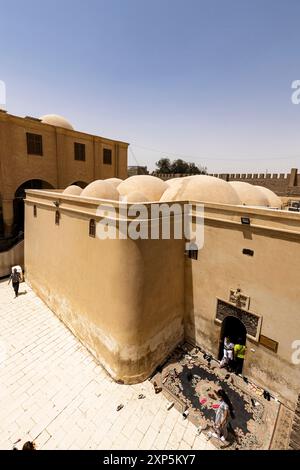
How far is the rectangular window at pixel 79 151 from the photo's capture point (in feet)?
59.2

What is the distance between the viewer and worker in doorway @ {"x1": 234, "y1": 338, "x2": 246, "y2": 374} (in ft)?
25.4

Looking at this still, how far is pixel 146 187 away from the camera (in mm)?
10523

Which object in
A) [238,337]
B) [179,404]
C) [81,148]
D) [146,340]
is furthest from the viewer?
[81,148]

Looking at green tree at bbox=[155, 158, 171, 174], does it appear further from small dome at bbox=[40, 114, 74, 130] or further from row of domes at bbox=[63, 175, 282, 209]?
row of domes at bbox=[63, 175, 282, 209]

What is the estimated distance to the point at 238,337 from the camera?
27.6ft

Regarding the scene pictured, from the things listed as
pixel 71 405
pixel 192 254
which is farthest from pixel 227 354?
pixel 71 405

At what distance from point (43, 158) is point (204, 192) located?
12578 mm

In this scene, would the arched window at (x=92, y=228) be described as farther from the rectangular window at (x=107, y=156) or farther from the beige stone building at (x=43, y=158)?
the rectangular window at (x=107, y=156)

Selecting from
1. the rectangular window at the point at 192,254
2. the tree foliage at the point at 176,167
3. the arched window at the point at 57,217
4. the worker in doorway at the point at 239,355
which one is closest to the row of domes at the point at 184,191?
the arched window at the point at 57,217

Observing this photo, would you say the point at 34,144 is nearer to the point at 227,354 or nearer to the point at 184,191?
the point at 184,191

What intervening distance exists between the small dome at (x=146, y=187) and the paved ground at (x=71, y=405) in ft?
22.4
